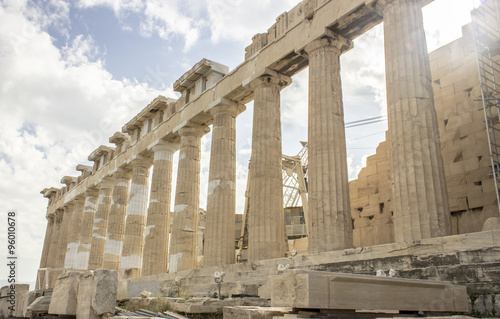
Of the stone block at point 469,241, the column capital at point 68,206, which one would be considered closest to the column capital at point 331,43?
the stone block at point 469,241

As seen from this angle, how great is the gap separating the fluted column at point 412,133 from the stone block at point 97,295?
7.35m

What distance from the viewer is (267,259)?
15.5 metres

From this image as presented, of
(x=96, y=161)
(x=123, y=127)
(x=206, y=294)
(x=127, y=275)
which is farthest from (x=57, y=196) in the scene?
(x=206, y=294)

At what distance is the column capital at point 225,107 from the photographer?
832 inches

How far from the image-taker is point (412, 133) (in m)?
12.2

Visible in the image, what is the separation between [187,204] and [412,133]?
12.7 m

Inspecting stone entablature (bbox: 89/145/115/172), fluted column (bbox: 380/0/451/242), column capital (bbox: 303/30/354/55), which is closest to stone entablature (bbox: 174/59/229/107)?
column capital (bbox: 303/30/354/55)

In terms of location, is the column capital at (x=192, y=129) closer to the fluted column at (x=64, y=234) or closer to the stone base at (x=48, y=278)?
the stone base at (x=48, y=278)

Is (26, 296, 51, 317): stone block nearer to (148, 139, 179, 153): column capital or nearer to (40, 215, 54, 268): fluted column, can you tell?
(148, 139, 179, 153): column capital

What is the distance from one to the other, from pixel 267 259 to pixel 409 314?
8.60m

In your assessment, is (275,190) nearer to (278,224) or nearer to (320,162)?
(278,224)

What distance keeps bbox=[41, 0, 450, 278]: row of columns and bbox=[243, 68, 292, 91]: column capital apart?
0.04 meters

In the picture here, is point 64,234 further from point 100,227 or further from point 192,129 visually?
point 192,129

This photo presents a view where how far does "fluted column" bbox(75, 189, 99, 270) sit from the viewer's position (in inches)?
1352
